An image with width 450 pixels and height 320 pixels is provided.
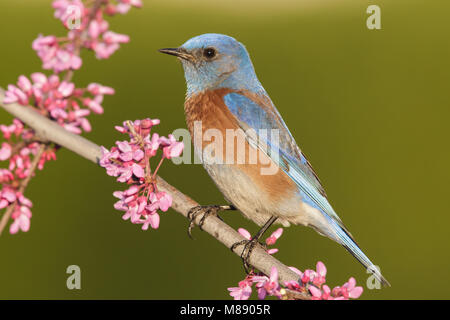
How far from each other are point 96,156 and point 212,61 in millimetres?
1601

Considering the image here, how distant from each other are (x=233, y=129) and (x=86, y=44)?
1281 mm

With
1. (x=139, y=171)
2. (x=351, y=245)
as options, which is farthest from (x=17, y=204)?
(x=351, y=245)

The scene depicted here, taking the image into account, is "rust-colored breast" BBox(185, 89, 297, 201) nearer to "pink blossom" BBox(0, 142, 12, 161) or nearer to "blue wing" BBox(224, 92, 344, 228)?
"blue wing" BBox(224, 92, 344, 228)

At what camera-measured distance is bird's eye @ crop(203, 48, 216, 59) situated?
3.41 meters

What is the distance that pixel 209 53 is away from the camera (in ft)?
11.2

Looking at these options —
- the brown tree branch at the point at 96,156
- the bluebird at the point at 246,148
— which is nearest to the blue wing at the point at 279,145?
the bluebird at the point at 246,148

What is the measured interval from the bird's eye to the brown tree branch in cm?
139

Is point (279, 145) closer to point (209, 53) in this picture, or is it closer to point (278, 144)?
point (278, 144)

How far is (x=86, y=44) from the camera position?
2.07m

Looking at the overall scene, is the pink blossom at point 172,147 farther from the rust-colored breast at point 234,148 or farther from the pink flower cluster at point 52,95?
the rust-colored breast at point 234,148

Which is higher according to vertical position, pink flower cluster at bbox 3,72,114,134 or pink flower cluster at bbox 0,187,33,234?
pink flower cluster at bbox 3,72,114,134

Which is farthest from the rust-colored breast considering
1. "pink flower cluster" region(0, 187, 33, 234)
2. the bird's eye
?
"pink flower cluster" region(0, 187, 33, 234)

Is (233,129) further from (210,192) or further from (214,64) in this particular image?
(210,192)

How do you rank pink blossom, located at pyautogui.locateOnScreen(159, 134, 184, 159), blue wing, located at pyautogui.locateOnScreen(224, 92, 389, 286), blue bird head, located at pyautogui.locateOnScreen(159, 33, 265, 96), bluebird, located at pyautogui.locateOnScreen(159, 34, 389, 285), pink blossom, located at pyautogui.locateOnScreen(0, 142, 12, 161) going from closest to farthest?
pink blossom, located at pyautogui.locateOnScreen(0, 142, 12, 161) < pink blossom, located at pyautogui.locateOnScreen(159, 134, 184, 159) < bluebird, located at pyautogui.locateOnScreen(159, 34, 389, 285) < blue wing, located at pyautogui.locateOnScreen(224, 92, 389, 286) < blue bird head, located at pyautogui.locateOnScreen(159, 33, 265, 96)
